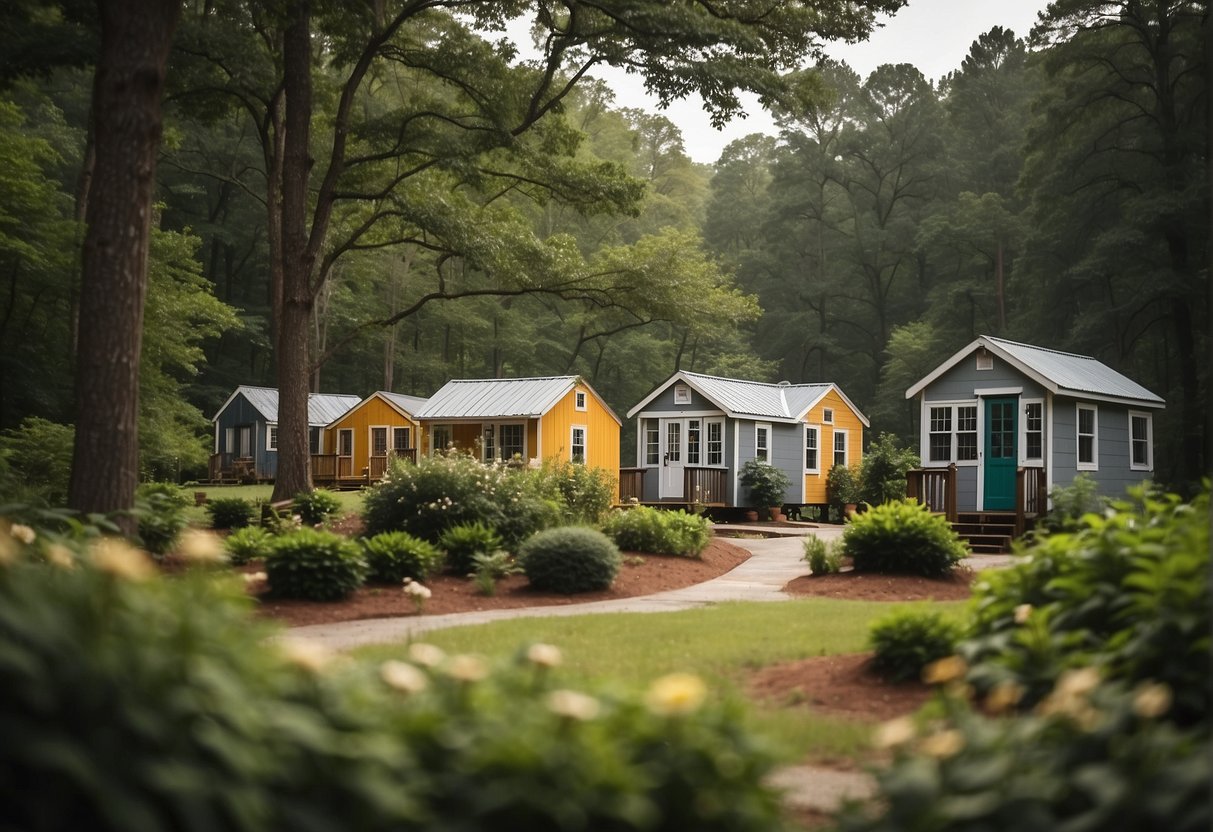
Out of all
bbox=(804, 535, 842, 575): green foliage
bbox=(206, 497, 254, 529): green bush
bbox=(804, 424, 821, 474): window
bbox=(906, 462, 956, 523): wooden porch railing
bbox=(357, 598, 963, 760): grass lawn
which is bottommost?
bbox=(357, 598, 963, 760): grass lawn

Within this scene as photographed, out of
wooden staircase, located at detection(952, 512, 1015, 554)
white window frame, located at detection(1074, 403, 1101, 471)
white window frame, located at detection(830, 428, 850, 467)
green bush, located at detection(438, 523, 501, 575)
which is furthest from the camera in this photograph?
white window frame, located at detection(830, 428, 850, 467)

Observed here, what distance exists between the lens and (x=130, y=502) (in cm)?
1008

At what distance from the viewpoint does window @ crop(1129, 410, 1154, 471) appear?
22.8 meters

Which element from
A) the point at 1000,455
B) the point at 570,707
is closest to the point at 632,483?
the point at 1000,455

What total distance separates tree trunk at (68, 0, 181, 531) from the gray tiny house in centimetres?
1385

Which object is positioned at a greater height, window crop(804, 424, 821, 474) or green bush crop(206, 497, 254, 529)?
window crop(804, 424, 821, 474)

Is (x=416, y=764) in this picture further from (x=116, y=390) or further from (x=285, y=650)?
(x=116, y=390)

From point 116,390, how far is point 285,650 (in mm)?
7419

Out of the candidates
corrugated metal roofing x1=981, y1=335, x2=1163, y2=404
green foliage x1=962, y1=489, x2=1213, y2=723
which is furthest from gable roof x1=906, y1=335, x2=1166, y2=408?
green foliage x1=962, y1=489, x2=1213, y2=723

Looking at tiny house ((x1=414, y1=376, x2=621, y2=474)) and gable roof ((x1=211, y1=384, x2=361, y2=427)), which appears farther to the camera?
gable roof ((x1=211, y1=384, x2=361, y2=427))

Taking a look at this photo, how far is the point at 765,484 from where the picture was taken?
28.8m

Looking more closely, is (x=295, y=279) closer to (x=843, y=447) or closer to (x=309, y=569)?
(x=309, y=569)

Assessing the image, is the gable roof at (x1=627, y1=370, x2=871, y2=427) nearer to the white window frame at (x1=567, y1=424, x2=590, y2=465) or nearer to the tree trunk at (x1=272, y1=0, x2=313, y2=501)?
the white window frame at (x1=567, y1=424, x2=590, y2=465)

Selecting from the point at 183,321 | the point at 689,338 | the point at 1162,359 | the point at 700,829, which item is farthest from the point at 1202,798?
the point at 689,338
